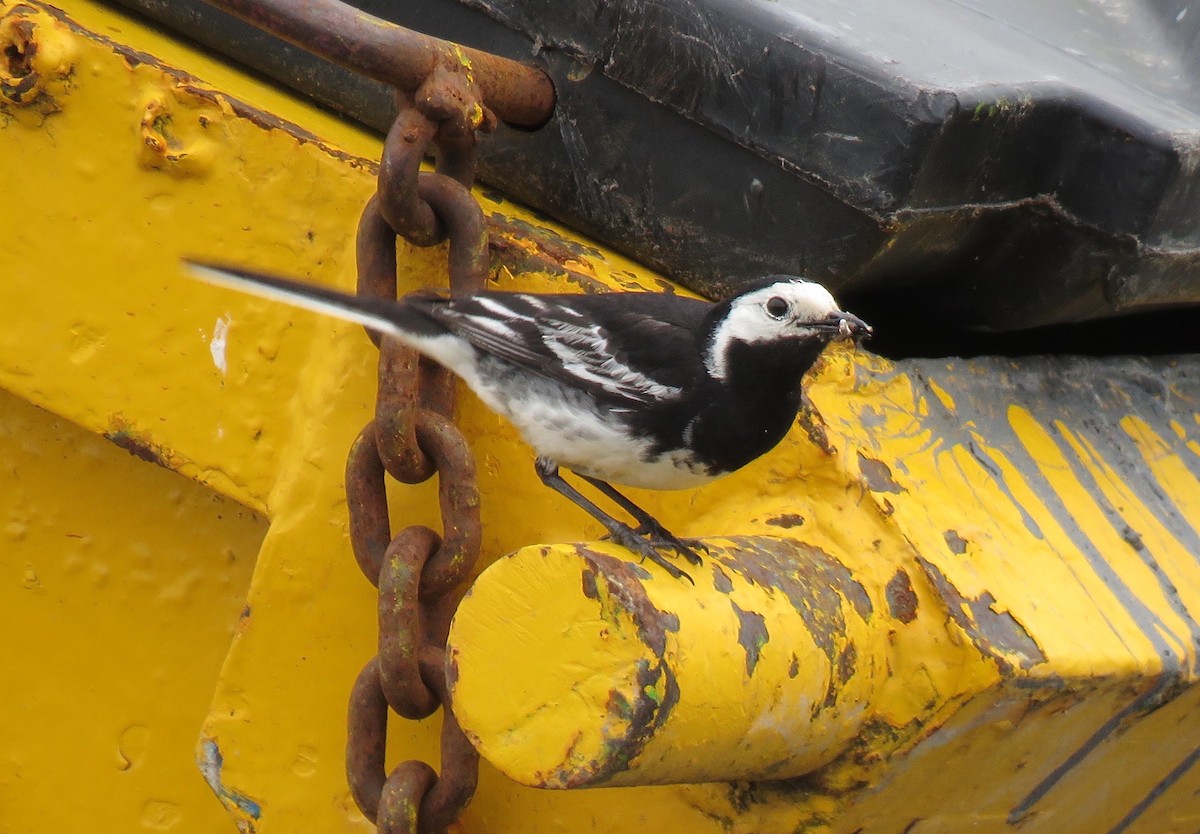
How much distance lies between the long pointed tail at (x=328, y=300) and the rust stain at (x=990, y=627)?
0.73m

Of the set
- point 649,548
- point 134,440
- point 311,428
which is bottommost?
point 134,440

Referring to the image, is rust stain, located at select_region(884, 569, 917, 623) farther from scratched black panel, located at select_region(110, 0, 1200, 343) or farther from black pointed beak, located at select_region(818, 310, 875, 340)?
scratched black panel, located at select_region(110, 0, 1200, 343)

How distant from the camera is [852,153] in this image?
2.01m

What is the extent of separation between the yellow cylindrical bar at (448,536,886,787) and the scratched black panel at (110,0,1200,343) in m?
0.67

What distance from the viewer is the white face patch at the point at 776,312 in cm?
205

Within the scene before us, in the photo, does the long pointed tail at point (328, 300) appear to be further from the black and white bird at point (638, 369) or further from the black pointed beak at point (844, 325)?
the black pointed beak at point (844, 325)

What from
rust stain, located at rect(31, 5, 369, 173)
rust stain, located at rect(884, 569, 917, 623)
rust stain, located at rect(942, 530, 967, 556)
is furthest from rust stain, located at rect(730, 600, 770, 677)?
rust stain, located at rect(31, 5, 369, 173)

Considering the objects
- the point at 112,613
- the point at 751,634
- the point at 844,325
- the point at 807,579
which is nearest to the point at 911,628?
the point at 807,579

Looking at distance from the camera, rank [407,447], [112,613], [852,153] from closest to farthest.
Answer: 1. [407,447]
2. [852,153]
3. [112,613]

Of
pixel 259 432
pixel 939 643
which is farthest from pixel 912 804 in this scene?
pixel 259 432

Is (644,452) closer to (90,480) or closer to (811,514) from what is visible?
(811,514)

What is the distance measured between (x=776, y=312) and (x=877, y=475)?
30 cm

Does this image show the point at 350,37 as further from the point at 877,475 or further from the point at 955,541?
the point at 955,541

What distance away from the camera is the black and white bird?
77.8 inches
